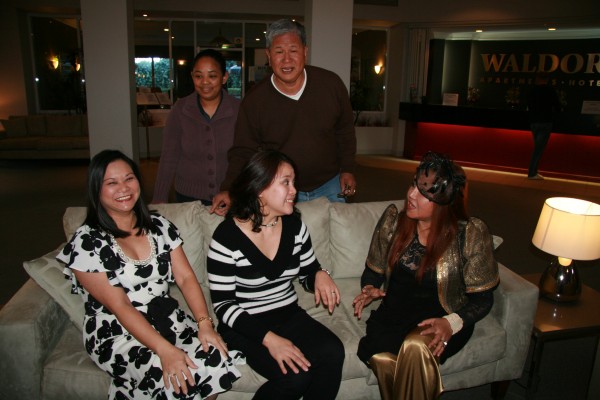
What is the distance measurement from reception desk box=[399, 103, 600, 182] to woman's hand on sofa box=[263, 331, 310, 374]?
7.52 metres

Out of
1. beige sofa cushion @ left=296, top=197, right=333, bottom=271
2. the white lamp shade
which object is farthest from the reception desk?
beige sofa cushion @ left=296, top=197, right=333, bottom=271

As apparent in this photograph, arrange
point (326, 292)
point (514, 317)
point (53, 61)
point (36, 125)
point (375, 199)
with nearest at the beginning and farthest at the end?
point (326, 292) → point (514, 317) → point (375, 199) → point (36, 125) → point (53, 61)

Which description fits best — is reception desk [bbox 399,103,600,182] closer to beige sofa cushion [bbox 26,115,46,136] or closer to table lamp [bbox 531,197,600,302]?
table lamp [bbox 531,197,600,302]

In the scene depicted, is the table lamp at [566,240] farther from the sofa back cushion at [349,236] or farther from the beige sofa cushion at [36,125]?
the beige sofa cushion at [36,125]

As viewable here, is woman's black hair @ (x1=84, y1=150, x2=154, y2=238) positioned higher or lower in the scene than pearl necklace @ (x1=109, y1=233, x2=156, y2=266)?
higher

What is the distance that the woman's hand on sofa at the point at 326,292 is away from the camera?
207cm

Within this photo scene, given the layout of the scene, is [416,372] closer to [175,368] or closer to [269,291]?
[269,291]

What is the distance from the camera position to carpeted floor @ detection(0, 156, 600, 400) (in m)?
4.19

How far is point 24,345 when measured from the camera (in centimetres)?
196

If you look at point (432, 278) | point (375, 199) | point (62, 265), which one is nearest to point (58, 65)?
point (375, 199)

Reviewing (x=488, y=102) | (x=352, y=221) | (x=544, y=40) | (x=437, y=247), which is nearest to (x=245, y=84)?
(x=488, y=102)

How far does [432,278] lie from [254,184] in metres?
0.89

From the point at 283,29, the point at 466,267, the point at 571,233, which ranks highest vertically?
the point at 283,29

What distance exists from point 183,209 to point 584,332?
Answer: 2.07 meters
